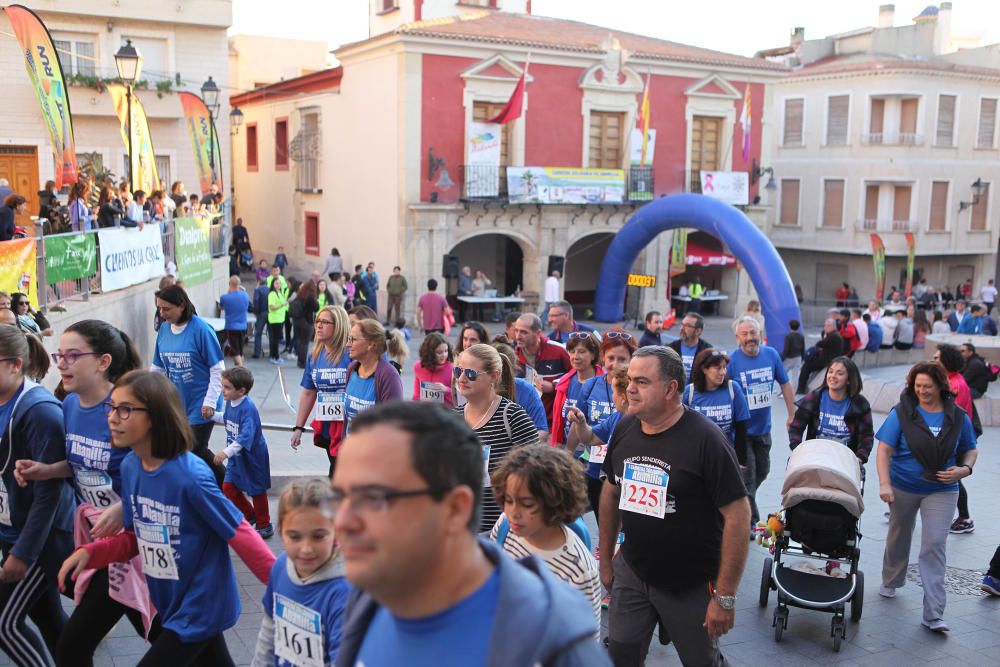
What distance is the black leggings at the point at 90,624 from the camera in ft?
13.7

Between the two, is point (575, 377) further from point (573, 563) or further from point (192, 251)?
point (192, 251)

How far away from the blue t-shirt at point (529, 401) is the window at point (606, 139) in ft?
80.5

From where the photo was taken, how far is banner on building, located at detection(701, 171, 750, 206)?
3156 centimetres

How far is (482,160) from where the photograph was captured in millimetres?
28062

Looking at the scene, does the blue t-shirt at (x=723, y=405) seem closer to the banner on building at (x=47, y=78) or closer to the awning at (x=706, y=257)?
the banner on building at (x=47, y=78)

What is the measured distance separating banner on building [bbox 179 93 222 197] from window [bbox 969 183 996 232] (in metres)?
31.3

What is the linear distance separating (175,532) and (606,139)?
27.7m

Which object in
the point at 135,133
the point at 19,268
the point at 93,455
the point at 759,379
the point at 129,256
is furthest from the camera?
the point at 135,133

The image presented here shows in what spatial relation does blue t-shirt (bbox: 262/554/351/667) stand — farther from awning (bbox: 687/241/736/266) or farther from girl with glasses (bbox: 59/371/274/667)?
awning (bbox: 687/241/736/266)

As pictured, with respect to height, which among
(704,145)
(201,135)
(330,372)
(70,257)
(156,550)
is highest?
(704,145)

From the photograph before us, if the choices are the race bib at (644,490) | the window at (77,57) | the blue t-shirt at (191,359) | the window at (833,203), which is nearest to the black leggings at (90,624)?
the race bib at (644,490)

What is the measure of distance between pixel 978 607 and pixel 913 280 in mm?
34989

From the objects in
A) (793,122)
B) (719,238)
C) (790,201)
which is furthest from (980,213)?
(719,238)

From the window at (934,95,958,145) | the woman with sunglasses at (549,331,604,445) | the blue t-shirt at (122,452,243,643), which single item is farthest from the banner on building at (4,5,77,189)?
the window at (934,95,958,145)
